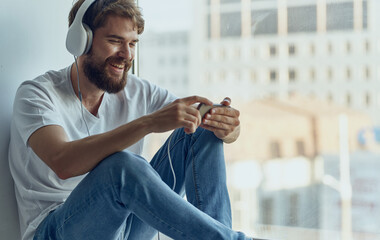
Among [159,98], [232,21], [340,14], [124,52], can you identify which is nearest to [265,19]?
[232,21]

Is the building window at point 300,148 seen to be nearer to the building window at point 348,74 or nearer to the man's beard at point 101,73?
the building window at point 348,74

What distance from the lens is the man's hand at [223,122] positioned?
42.6 inches

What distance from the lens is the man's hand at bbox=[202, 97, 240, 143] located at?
1083 mm

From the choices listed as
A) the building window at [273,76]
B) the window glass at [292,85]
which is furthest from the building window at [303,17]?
the building window at [273,76]

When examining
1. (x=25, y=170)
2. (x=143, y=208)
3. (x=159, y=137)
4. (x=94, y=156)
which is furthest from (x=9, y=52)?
(x=159, y=137)

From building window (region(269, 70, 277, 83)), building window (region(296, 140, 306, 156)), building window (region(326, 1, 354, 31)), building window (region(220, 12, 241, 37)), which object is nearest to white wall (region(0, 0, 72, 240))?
building window (region(220, 12, 241, 37))

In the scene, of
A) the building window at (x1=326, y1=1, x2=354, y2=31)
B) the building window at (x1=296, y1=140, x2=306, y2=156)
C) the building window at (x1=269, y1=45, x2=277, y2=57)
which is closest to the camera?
the building window at (x1=326, y1=1, x2=354, y2=31)

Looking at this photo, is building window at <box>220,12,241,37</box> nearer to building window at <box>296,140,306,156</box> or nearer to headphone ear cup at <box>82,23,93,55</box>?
headphone ear cup at <box>82,23,93,55</box>

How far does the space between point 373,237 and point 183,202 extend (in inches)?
44.0

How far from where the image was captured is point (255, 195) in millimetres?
8969

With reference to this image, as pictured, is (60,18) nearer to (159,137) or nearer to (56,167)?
(56,167)

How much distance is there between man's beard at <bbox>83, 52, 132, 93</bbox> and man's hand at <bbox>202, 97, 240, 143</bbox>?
0.29m

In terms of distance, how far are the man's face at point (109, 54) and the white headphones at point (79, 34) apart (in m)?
0.04

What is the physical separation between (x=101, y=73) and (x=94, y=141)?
28 centimetres
